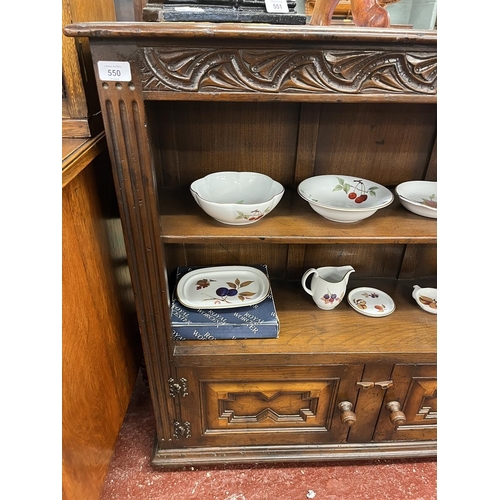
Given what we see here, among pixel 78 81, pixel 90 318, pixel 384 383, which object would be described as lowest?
pixel 384 383

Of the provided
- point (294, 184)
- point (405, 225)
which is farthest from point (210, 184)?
point (405, 225)

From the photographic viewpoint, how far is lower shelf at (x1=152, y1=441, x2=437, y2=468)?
3.75 feet

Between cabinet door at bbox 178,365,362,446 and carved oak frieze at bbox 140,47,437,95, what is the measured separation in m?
0.72

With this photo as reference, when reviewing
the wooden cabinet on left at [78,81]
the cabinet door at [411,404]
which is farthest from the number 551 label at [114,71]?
the cabinet door at [411,404]

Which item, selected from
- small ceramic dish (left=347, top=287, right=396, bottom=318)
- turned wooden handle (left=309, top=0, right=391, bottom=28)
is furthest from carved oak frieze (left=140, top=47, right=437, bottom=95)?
small ceramic dish (left=347, top=287, right=396, bottom=318)

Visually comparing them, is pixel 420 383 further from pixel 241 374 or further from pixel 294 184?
pixel 294 184

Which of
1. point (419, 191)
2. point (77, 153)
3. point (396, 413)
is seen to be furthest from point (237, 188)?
point (396, 413)

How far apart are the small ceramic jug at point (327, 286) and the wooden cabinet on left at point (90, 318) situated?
0.57 metres

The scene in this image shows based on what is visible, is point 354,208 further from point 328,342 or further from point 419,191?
point 328,342

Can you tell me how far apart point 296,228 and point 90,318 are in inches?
21.2

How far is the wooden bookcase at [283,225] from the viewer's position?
648mm

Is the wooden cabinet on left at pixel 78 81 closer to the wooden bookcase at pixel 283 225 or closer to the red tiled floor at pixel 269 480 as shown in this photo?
the wooden bookcase at pixel 283 225

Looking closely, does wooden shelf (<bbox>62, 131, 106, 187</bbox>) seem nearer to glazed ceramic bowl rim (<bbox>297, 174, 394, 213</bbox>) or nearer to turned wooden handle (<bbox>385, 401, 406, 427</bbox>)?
glazed ceramic bowl rim (<bbox>297, 174, 394, 213</bbox>)

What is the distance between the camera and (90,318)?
867 millimetres
